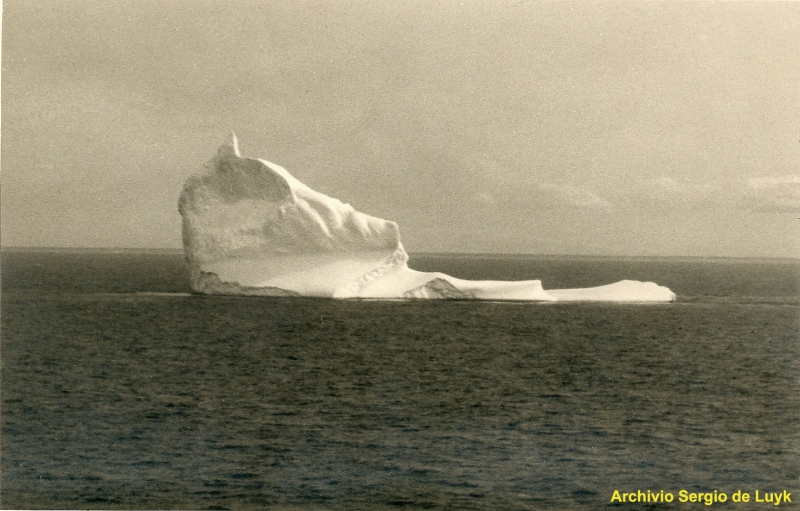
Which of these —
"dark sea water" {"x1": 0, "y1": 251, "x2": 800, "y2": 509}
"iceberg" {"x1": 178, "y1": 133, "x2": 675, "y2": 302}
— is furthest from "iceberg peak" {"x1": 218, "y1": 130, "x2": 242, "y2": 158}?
"dark sea water" {"x1": 0, "y1": 251, "x2": 800, "y2": 509}

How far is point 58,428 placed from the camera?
43.9 feet

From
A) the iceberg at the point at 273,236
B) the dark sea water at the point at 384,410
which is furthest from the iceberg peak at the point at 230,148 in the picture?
the dark sea water at the point at 384,410

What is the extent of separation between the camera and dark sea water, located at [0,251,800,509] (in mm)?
11820

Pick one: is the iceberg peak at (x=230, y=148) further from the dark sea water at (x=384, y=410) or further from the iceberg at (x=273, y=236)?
the dark sea water at (x=384, y=410)

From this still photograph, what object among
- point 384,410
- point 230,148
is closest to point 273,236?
point 230,148

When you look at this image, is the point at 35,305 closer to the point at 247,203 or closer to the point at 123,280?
the point at 247,203

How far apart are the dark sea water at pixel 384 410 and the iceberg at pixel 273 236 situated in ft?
5.96

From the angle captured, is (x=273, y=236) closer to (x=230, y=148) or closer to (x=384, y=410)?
(x=230, y=148)

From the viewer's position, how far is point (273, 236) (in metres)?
25.4

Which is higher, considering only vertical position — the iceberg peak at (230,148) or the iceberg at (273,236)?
the iceberg peak at (230,148)

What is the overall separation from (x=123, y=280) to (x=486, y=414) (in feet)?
89.6

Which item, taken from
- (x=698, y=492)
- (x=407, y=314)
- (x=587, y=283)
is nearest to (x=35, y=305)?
(x=407, y=314)

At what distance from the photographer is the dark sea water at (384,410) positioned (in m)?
11.8

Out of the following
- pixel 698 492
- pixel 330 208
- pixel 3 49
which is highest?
pixel 3 49
